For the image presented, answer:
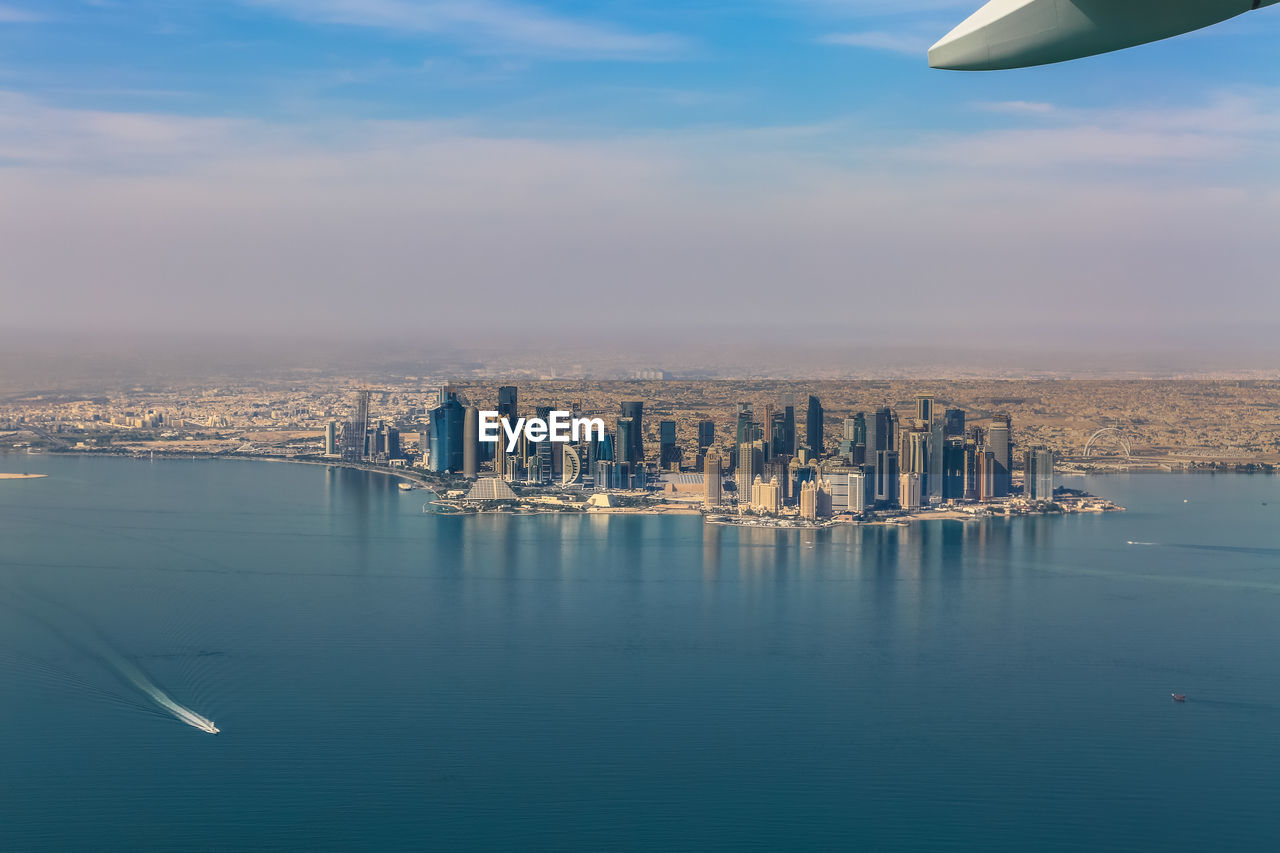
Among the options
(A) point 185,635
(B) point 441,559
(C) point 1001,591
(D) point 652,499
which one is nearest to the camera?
(A) point 185,635

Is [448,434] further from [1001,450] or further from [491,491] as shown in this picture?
[1001,450]

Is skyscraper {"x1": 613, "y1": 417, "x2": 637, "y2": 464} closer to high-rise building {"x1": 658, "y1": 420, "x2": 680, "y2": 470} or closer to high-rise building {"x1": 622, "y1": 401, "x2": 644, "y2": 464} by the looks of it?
high-rise building {"x1": 622, "y1": 401, "x2": 644, "y2": 464}

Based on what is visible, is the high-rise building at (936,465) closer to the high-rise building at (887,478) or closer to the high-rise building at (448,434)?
the high-rise building at (887,478)

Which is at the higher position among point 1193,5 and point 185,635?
point 1193,5

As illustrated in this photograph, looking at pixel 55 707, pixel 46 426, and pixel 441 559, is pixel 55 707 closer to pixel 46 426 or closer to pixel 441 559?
pixel 441 559

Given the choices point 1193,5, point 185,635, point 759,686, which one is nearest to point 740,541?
point 759,686

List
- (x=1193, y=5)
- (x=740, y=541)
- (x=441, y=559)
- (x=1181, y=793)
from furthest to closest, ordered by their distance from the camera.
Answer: (x=740, y=541) → (x=441, y=559) → (x=1181, y=793) → (x=1193, y=5)
